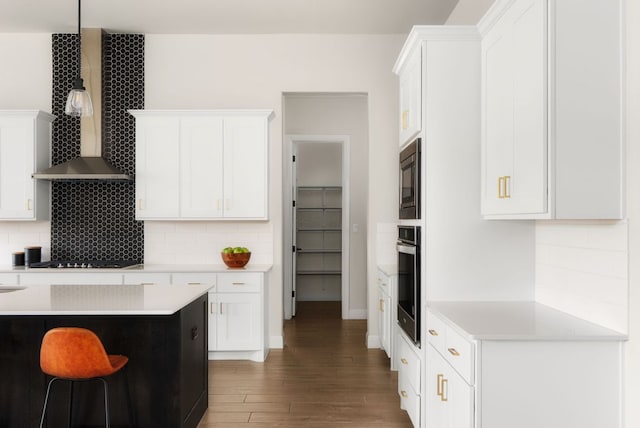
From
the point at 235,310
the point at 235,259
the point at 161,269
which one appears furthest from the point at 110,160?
the point at 235,310

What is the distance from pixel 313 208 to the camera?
25.0 feet

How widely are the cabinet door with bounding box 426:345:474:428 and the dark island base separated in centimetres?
135

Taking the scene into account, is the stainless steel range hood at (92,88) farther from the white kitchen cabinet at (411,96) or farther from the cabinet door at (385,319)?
the white kitchen cabinet at (411,96)

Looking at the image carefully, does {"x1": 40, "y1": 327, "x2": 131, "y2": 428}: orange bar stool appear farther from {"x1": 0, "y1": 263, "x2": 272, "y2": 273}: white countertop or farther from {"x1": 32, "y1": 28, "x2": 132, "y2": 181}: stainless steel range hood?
{"x1": 32, "y1": 28, "x2": 132, "y2": 181}: stainless steel range hood

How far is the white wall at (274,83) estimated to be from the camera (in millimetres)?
4969

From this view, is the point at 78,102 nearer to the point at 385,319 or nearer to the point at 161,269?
the point at 161,269

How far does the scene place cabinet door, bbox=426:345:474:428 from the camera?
200cm

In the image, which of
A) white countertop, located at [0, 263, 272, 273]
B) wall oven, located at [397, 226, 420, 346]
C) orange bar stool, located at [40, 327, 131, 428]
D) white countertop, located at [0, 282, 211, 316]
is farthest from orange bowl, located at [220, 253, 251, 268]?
orange bar stool, located at [40, 327, 131, 428]

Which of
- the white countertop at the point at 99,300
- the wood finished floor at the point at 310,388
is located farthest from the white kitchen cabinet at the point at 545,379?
the white countertop at the point at 99,300

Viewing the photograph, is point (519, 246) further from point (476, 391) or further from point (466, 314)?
point (476, 391)

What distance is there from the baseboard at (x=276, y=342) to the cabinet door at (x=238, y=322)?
51 cm

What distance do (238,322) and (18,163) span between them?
2560 millimetres

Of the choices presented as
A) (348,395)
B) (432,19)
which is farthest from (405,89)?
(348,395)

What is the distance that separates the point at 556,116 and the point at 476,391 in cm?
112
